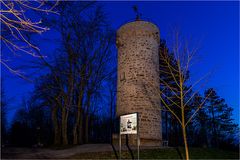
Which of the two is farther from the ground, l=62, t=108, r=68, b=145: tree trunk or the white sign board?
the white sign board

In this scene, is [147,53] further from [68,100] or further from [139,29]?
[68,100]

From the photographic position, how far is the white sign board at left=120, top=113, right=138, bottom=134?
10977 mm

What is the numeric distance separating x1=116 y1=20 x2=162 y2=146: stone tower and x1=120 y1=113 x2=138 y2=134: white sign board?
5.03m

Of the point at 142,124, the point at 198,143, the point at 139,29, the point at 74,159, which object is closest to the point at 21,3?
the point at 74,159

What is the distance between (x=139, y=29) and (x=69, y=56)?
595 centimetres

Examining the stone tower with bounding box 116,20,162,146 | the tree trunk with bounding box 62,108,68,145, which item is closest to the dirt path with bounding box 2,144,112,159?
the stone tower with bounding box 116,20,162,146

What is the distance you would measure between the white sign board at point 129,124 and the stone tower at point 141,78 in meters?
5.03

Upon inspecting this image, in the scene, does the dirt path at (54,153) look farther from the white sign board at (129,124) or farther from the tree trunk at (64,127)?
the tree trunk at (64,127)

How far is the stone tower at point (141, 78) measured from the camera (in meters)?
16.8

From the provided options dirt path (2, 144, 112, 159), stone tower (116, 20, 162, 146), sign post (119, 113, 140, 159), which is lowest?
dirt path (2, 144, 112, 159)

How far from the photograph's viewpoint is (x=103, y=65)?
72.3 feet

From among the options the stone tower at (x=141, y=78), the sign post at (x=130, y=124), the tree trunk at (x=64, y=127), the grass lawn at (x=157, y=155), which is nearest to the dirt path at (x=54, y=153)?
the grass lawn at (x=157, y=155)

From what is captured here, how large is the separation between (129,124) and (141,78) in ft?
20.8

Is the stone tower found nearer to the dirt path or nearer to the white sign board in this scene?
A: the dirt path
